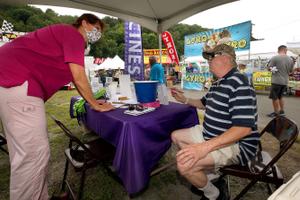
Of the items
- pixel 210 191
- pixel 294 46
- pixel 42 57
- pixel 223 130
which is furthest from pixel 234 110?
pixel 294 46

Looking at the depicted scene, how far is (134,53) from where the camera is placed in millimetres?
4395

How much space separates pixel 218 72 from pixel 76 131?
3256 millimetres

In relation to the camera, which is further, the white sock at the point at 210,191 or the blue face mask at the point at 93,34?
the blue face mask at the point at 93,34

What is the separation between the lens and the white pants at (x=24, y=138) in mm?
1334

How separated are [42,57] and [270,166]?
1.64m

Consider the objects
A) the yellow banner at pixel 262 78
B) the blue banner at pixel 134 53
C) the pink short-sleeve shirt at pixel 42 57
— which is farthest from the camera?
the yellow banner at pixel 262 78

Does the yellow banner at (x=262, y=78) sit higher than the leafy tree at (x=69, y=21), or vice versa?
the leafy tree at (x=69, y=21)

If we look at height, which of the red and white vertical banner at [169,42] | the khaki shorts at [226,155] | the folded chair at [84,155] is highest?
the red and white vertical banner at [169,42]

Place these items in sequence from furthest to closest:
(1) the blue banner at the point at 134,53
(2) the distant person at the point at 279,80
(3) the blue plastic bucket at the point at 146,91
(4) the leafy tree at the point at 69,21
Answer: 1. (4) the leafy tree at the point at 69,21
2. (2) the distant person at the point at 279,80
3. (1) the blue banner at the point at 134,53
4. (3) the blue plastic bucket at the point at 146,91

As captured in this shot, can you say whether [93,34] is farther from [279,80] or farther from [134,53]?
[279,80]

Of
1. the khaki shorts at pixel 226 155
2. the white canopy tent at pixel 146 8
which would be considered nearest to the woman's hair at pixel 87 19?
the khaki shorts at pixel 226 155

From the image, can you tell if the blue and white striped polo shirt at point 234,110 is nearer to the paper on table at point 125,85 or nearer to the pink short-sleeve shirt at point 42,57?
the pink short-sleeve shirt at point 42,57

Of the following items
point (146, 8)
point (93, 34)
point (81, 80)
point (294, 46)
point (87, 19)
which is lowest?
point (81, 80)

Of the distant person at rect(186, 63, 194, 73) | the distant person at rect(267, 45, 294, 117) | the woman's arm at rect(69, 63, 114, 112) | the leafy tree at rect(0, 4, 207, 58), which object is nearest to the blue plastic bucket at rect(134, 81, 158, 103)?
the woman's arm at rect(69, 63, 114, 112)
